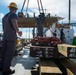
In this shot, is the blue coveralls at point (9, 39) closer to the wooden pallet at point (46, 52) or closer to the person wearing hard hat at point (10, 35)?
the person wearing hard hat at point (10, 35)

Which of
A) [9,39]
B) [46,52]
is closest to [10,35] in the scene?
[9,39]

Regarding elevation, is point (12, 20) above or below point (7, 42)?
above

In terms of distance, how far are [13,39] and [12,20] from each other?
1.40 ft

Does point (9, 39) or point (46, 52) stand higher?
point (9, 39)

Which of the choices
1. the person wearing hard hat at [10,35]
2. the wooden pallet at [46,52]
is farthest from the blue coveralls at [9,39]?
the wooden pallet at [46,52]

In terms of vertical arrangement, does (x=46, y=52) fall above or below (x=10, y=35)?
below

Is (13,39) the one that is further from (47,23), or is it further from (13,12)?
(47,23)

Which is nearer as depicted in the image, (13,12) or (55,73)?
(55,73)

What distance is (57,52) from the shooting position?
16.3ft

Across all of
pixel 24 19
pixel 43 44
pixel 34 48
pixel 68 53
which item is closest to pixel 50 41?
pixel 43 44

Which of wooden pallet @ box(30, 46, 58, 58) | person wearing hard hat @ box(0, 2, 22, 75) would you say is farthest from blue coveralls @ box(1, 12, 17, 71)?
wooden pallet @ box(30, 46, 58, 58)

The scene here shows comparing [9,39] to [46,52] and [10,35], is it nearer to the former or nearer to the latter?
[10,35]

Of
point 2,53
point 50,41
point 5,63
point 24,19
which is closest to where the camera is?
point 5,63

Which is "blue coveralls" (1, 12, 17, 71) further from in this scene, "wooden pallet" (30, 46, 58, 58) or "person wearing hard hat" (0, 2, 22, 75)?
"wooden pallet" (30, 46, 58, 58)
